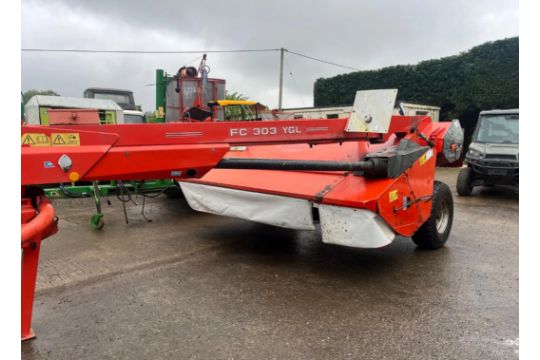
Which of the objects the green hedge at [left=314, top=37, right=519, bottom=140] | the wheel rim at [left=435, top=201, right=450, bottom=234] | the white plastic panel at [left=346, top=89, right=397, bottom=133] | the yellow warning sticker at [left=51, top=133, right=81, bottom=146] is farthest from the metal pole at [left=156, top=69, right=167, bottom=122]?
the green hedge at [left=314, top=37, right=519, bottom=140]

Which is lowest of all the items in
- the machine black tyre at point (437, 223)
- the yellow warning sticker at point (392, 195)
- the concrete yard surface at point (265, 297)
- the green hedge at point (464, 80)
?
the concrete yard surface at point (265, 297)

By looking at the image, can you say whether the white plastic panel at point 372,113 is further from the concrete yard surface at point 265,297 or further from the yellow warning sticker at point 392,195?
the concrete yard surface at point 265,297

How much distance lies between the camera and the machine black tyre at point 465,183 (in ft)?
27.5

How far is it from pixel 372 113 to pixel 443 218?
64.7 inches

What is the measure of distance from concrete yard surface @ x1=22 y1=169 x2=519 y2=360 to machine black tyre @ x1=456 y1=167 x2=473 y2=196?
3264mm

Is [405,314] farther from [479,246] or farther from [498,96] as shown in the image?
[498,96]

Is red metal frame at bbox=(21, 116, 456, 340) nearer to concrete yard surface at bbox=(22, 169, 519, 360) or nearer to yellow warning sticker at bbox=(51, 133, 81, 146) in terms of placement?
yellow warning sticker at bbox=(51, 133, 81, 146)

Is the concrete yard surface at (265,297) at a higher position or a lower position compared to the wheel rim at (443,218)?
lower

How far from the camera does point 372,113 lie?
392 cm

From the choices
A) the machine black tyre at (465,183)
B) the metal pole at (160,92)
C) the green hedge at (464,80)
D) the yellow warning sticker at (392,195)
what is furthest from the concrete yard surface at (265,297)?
the green hedge at (464,80)

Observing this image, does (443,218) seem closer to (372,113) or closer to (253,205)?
(372,113)

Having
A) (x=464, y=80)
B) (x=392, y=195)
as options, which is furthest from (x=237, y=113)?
(x=464, y=80)

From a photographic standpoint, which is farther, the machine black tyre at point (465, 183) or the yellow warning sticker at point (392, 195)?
the machine black tyre at point (465, 183)

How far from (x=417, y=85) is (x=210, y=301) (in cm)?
1671
